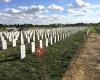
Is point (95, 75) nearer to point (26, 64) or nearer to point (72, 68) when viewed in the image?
point (72, 68)

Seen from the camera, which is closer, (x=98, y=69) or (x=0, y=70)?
(x=0, y=70)

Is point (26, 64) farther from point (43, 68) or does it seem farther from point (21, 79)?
point (21, 79)

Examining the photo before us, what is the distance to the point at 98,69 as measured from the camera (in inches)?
419

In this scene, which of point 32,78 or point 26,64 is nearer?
point 32,78

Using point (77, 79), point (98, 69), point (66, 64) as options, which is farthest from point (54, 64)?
point (77, 79)

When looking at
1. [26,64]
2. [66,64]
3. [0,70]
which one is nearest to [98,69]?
[66,64]

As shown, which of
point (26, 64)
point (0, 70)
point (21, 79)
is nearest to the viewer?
point (21, 79)

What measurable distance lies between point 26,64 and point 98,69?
3.34 m

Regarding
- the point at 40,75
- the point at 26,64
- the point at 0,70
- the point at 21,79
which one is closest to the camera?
the point at 21,79

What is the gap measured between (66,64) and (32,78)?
3.23 m

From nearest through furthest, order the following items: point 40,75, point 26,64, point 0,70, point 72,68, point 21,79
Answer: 1. point 21,79
2. point 40,75
3. point 0,70
4. point 72,68
5. point 26,64

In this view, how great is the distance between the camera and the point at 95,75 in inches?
372

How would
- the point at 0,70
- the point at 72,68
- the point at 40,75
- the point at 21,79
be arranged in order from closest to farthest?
the point at 21,79, the point at 40,75, the point at 0,70, the point at 72,68

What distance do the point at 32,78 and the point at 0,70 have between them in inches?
75.6
